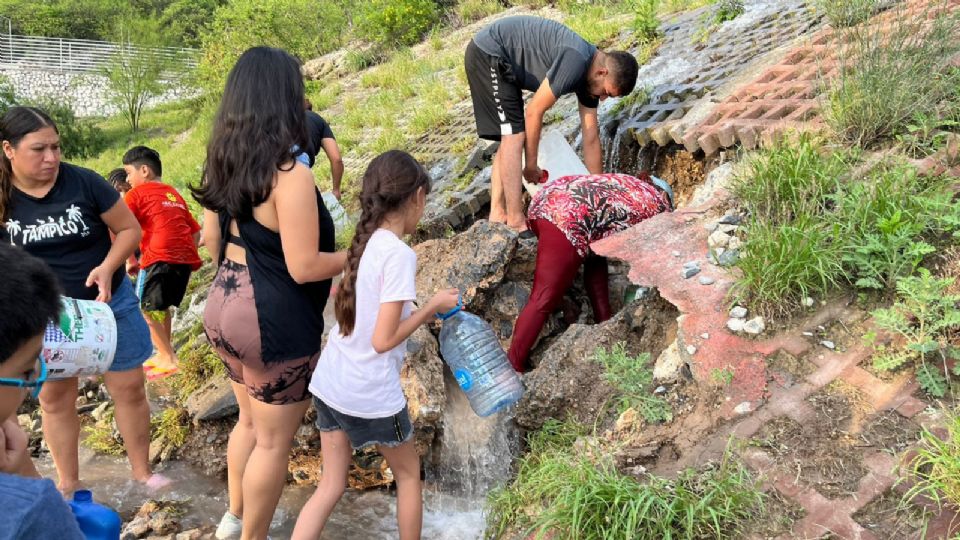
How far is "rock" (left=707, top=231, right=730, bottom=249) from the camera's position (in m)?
3.70

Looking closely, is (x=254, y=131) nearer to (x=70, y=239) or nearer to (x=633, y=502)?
(x=70, y=239)

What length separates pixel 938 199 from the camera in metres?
3.22

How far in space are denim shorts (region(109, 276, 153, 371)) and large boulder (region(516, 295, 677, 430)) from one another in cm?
197

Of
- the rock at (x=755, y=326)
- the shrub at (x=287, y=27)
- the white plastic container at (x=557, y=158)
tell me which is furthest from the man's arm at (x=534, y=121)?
the shrub at (x=287, y=27)

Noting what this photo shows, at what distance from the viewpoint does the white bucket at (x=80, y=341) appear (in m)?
2.83

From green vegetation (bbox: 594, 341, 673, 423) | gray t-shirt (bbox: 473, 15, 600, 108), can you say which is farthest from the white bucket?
gray t-shirt (bbox: 473, 15, 600, 108)

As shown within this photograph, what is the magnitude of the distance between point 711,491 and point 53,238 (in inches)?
120

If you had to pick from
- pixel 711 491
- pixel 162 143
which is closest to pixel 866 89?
pixel 711 491

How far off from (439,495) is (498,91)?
8.64 feet

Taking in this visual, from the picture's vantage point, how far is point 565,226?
3949 millimetres

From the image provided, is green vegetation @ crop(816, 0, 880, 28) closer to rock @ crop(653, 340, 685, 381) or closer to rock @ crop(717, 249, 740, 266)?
rock @ crop(717, 249, 740, 266)

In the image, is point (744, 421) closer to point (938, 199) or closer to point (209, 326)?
point (938, 199)

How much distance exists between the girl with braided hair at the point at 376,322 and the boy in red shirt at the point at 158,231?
9.34 ft

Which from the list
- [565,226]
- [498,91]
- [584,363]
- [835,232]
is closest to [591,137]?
[498,91]
